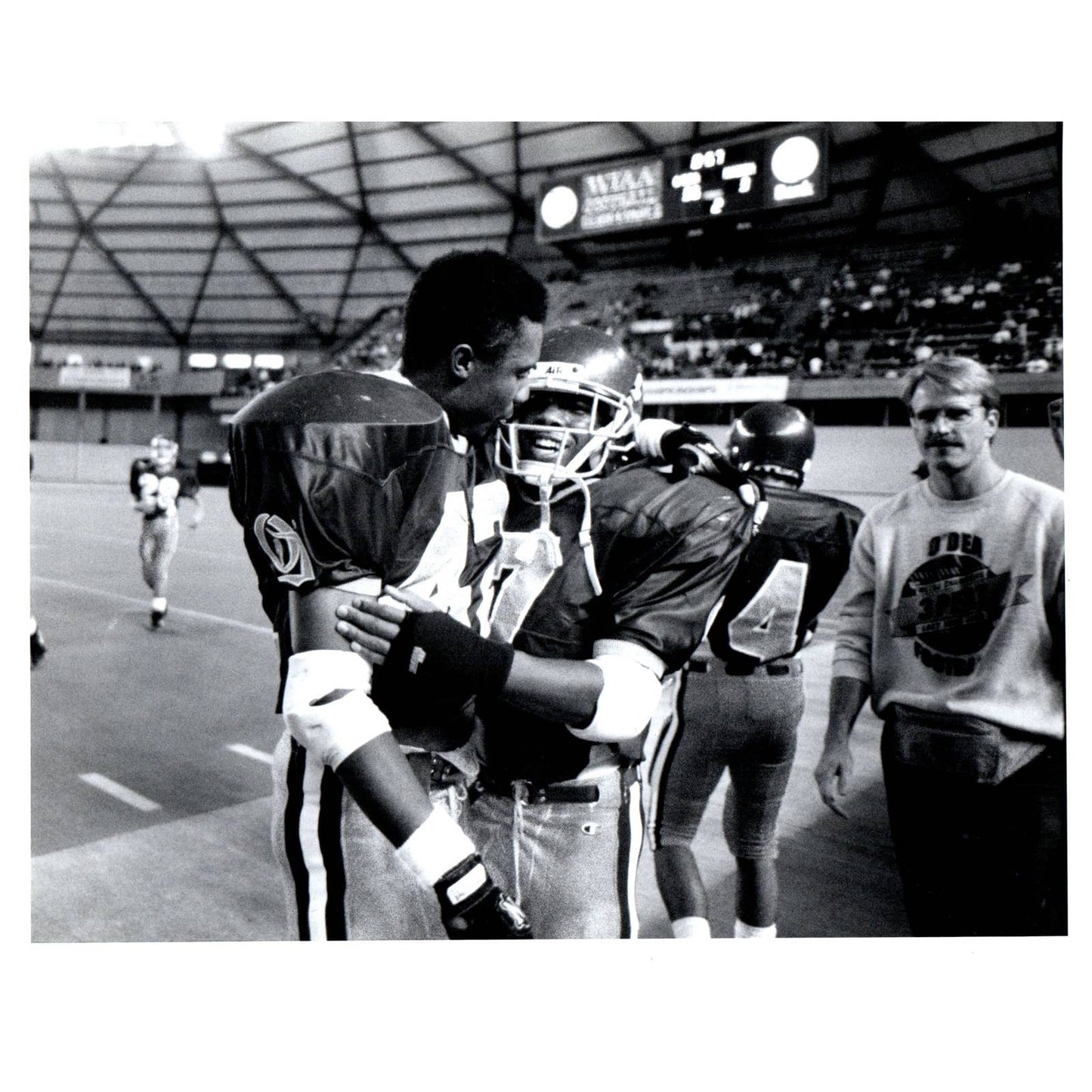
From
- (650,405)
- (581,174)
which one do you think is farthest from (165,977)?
(650,405)

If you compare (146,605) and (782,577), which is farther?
(146,605)

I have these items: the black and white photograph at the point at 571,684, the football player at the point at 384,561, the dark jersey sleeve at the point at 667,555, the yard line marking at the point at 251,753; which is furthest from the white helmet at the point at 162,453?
the dark jersey sleeve at the point at 667,555

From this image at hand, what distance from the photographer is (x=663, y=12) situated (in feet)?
6.34

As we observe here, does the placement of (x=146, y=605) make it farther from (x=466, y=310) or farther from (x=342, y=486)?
(x=342, y=486)

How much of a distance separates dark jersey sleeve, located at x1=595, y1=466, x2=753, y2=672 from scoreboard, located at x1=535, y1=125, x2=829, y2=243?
134cm

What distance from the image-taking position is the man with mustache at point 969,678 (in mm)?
1796

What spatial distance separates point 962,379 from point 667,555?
85cm

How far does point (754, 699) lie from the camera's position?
84.2 inches

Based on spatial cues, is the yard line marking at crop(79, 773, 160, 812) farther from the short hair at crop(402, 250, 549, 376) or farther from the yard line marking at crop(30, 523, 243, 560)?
the yard line marking at crop(30, 523, 243, 560)

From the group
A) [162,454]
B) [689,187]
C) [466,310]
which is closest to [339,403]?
[466,310]

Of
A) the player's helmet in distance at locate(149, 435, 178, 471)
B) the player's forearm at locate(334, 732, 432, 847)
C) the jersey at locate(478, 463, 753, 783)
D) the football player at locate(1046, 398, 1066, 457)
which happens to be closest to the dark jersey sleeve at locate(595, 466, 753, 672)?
Answer: the jersey at locate(478, 463, 753, 783)

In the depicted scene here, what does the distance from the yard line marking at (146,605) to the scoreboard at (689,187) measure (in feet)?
10.2

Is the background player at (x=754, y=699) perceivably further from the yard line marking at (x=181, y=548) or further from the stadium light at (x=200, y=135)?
the yard line marking at (x=181, y=548)

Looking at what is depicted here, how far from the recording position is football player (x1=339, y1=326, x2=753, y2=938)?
55.5 inches
